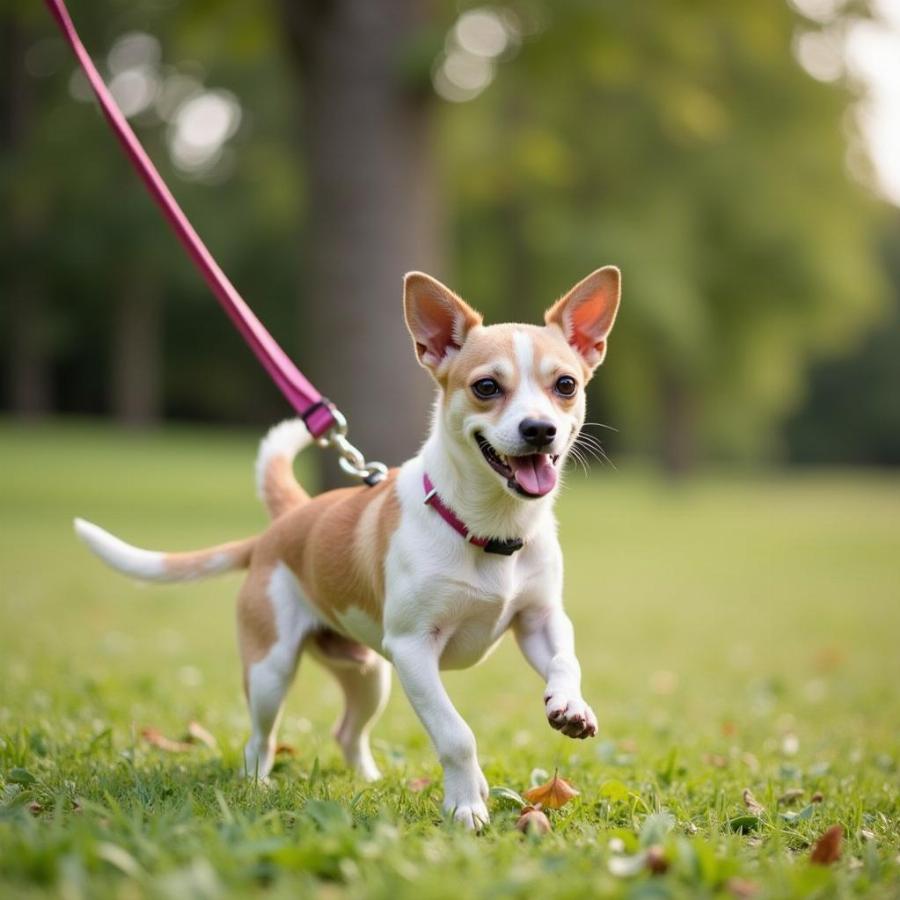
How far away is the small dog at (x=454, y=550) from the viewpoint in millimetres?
3424

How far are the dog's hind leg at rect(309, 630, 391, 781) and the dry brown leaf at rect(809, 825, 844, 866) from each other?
188 centimetres

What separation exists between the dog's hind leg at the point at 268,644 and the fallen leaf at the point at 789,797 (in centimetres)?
182

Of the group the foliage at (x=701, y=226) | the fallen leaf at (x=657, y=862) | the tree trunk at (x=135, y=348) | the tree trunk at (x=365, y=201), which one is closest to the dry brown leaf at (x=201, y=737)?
the fallen leaf at (x=657, y=862)

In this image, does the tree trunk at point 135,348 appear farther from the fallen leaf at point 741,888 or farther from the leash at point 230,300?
the fallen leaf at point 741,888

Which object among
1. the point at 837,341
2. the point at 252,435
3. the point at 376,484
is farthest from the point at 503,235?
the point at 376,484

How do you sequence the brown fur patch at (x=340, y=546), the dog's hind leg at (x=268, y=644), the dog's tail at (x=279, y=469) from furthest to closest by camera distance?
the dog's tail at (x=279, y=469)
the dog's hind leg at (x=268, y=644)
the brown fur patch at (x=340, y=546)

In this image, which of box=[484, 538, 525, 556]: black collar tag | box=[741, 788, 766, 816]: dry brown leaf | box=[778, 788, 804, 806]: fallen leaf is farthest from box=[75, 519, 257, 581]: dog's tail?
box=[778, 788, 804, 806]: fallen leaf

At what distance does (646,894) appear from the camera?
7.97ft

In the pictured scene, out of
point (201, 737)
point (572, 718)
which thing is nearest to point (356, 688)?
point (201, 737)

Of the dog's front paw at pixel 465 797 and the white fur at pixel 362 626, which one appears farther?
the white fur at pixel 362 626

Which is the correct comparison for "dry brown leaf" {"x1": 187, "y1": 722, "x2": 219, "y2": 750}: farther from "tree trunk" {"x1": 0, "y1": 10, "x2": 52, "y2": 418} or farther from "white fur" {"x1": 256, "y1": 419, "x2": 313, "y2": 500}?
"tree trunk" {"x1": 0, "y1": 10, "x2": 52, "y2": 418}

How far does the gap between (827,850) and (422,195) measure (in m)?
9.24

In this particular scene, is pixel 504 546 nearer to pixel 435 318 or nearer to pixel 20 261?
pixel 435 318

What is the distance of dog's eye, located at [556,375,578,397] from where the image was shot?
3.67 meters
